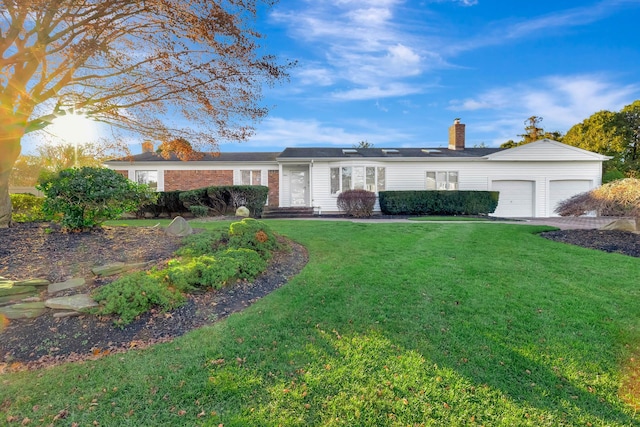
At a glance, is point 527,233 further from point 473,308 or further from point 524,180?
point 524,180

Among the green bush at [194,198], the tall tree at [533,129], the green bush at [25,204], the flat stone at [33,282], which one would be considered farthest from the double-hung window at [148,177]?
the tall tree at [533,129]

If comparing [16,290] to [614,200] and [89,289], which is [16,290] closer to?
[89,289]

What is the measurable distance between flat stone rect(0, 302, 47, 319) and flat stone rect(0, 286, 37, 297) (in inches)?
11.7

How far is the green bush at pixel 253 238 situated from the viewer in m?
5.40

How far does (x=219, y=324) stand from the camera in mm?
3338

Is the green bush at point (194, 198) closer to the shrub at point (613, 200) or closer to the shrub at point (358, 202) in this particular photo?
the shrub at point (358, 202)

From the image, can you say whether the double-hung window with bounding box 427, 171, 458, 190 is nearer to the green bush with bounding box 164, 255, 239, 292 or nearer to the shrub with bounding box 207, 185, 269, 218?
the shrub with bounding box 207, 185, 269, 218

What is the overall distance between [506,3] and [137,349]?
12.5 meters

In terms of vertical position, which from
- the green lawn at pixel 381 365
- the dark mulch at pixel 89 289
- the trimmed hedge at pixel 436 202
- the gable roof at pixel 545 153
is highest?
the gable roof at pixel 545 153

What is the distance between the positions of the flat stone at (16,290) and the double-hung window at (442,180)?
16009 millimetres

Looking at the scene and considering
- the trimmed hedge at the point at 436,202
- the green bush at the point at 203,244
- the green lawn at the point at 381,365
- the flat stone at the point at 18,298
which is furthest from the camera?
the trimmed hedge at the point at 436,202

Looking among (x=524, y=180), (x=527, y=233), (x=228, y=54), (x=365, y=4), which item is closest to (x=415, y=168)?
(x=524, y=180)

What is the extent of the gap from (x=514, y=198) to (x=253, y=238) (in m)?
16.2

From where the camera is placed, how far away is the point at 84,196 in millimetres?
5594
